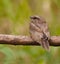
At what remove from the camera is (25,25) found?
15.6ft

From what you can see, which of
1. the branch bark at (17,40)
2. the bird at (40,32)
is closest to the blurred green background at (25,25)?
the bird at (40,32)

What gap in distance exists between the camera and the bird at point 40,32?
3479 millimetres

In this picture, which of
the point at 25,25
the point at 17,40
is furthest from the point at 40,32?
the point at 25,25

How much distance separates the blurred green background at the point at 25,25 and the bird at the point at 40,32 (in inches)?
15.1

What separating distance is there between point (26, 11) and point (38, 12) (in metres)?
0.55

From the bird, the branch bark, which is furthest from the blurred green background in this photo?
the branch bark

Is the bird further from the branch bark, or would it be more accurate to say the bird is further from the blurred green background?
the blurred green background

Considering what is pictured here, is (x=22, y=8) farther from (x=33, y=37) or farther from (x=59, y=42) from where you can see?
(x=59, y=42)

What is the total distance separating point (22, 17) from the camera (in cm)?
460

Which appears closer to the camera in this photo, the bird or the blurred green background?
the bird

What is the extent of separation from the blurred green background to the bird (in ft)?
1.26

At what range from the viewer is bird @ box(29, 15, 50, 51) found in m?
3.48

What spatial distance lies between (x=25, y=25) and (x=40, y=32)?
112cm

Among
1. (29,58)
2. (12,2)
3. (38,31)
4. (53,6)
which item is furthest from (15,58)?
(12,2)
